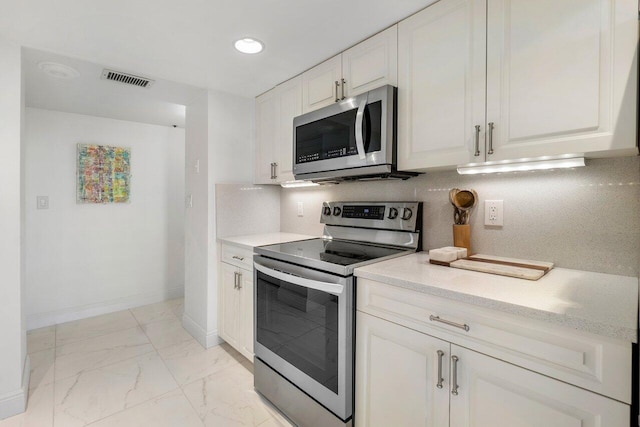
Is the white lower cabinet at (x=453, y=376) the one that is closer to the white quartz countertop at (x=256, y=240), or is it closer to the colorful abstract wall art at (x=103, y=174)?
the white quartz countertop at (x=256, y=240)

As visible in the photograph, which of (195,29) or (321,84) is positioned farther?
(321,84)

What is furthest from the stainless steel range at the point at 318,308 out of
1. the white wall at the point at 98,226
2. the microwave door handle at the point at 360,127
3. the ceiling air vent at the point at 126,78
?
the white wall at the point at 98,226

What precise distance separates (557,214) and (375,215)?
3.08 feet

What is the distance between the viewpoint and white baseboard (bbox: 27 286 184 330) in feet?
9.82

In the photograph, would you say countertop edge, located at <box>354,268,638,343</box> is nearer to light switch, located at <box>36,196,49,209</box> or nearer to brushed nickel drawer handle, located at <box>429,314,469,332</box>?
brushed nickel drawer handle, located at <box>429,314,469,332</box>

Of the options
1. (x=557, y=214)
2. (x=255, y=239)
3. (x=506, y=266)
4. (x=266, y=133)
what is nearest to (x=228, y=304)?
(x=255, y=239)

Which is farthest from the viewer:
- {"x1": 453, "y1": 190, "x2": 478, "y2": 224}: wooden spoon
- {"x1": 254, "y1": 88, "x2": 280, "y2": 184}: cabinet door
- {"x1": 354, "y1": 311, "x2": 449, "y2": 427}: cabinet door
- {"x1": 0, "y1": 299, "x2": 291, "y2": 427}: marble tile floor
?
{"x1": 254, "y1": 88, "x2": 280, "y2": 184}: cabinet door

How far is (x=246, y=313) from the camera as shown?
2.19 metres

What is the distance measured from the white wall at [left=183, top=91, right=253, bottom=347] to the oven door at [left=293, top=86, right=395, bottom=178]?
0.73m

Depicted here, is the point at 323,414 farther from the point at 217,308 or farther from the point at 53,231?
the point at 53,231

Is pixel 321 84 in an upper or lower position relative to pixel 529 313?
upper

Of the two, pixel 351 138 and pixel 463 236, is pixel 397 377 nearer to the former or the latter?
pixel 463 236

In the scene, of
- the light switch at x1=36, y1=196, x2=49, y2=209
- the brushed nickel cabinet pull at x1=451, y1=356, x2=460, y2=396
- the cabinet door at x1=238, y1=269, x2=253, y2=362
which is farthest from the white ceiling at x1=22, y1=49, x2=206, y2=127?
the brushed nickel cabinet pull at x1=451, y1=356, x2=460, y2=396

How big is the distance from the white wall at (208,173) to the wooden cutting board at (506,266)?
1.90 m
